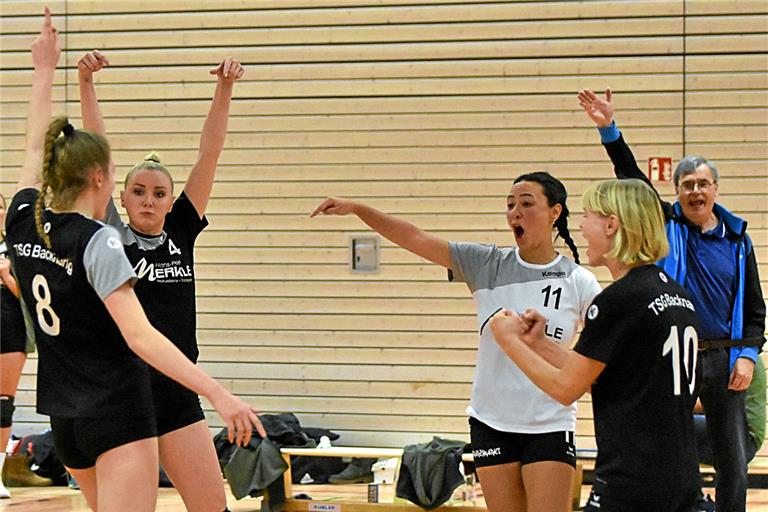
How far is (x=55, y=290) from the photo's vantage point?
3.29 metres

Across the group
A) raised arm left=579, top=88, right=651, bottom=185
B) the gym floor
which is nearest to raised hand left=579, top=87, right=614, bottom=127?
raised arm left=579, top=88, right=651, bottom=185

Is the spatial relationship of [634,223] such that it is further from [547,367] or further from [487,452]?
[487,452]

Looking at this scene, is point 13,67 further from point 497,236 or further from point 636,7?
point 636,7

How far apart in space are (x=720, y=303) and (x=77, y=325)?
3.58 meters

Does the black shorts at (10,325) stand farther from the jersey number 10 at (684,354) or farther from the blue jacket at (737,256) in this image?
the jersey number 10 at (684,354)

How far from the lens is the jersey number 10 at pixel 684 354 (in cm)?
313

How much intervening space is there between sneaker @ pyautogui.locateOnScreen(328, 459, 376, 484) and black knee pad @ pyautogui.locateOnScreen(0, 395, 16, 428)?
8.37 ft

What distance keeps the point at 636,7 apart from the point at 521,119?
1.33m

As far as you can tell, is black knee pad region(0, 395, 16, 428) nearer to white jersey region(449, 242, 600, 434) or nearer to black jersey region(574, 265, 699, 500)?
white jersey region(449, 242, 600, 434)

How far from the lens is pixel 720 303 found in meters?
5.68

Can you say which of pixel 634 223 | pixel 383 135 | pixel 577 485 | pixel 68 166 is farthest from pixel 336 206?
pixel 383 135

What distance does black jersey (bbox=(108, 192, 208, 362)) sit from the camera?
4367 mm

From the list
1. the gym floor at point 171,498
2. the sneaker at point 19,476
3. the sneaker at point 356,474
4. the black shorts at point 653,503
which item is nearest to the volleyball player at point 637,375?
the black shorts at point 653,503

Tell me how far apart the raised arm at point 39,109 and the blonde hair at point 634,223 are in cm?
183
